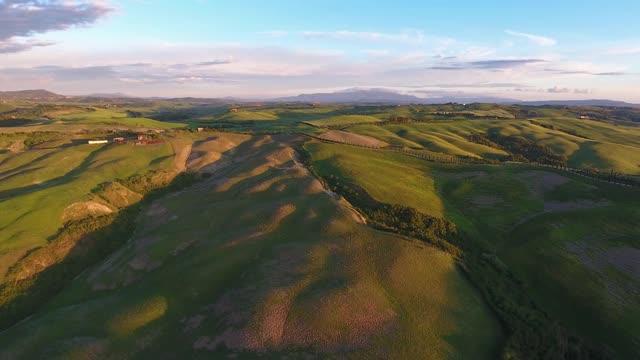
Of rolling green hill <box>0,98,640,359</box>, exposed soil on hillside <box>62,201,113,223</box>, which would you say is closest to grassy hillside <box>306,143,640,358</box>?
rolling green hill <box>0,98,640,359</box>

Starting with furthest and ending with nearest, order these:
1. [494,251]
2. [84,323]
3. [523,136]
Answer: [523,136] < [494,251] < [84,323]

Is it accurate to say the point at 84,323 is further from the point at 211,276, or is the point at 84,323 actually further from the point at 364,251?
the point at 364,251

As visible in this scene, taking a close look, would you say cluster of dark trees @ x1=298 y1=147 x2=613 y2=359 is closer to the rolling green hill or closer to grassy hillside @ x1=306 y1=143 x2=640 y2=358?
the rolling green hill

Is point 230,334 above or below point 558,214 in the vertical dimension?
below

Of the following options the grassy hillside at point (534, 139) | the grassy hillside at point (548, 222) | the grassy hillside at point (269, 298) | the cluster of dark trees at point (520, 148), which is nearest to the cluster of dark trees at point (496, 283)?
the grassy hillside at point (269, 298)

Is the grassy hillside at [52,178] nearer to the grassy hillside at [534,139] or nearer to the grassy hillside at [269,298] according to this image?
the grassy hillside at [269,298]

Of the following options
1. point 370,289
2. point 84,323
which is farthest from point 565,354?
point 84,323
